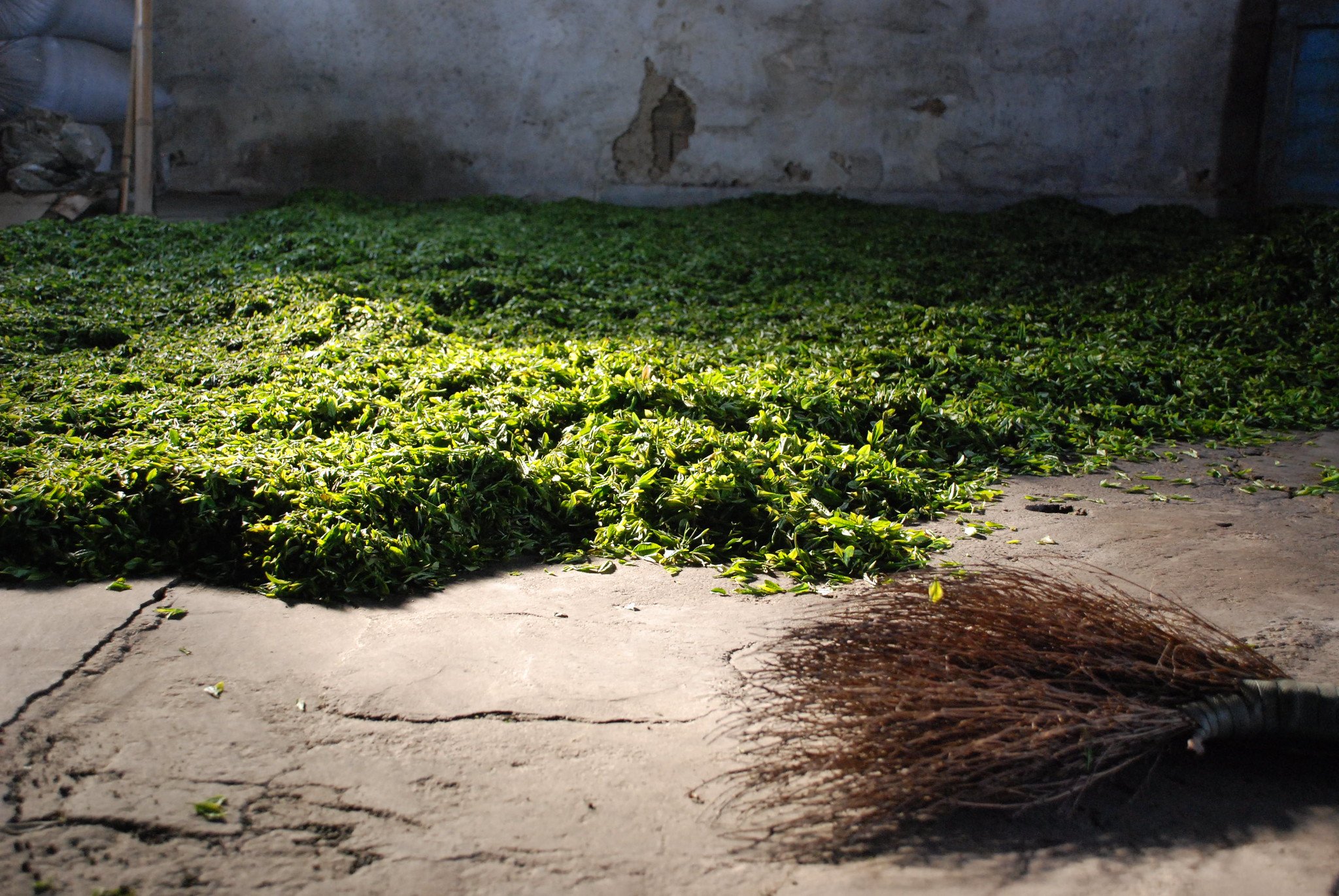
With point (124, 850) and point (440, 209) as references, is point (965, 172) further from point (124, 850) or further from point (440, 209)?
point (124, 850)

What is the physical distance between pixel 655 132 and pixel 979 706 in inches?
356

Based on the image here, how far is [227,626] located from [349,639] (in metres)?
0.36

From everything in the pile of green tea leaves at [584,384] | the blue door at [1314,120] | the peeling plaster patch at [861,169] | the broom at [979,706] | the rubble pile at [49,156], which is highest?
the blue door at [1314,120]

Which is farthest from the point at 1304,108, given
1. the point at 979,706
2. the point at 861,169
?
the point at 979,706

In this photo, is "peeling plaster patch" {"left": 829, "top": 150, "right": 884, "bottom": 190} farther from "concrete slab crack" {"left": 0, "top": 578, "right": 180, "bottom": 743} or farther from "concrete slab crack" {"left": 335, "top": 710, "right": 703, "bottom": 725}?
"concrete slab crack" {"left": 335, "top": 710, "right": 703, "bottom": 725}

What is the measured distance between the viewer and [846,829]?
6.15 feet

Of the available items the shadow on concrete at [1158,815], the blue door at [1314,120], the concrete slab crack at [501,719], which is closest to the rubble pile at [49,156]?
the concrete slab crack at [501,719]

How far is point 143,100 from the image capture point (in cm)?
858

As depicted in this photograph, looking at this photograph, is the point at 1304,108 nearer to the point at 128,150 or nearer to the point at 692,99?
the point at 692,99

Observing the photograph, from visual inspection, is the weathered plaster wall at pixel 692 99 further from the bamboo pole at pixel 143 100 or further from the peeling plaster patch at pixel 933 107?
the bamboo pole at pixel 143 100

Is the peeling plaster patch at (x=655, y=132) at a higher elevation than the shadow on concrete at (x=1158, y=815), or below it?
higher

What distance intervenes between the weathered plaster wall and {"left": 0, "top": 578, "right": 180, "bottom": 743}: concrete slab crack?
8235 mm

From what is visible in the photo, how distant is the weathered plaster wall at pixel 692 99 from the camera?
32.3 feet

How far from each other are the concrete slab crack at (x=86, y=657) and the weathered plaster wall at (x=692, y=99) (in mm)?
8235
